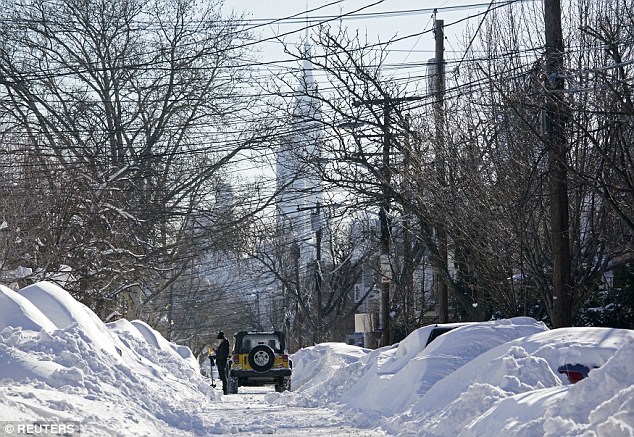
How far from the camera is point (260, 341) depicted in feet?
116

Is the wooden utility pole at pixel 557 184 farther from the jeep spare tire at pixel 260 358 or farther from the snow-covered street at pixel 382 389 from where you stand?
the jeep spare tire at pixel 260 358

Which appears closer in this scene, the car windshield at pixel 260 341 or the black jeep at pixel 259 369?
the black jeep at pixel 259 369

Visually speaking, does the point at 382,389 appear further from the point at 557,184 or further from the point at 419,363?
the point at 557,184

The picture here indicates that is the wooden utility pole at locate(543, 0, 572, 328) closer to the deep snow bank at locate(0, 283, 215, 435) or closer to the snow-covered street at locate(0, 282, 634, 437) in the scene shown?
the snow-covered street at locate(0, 282, 634, 437)

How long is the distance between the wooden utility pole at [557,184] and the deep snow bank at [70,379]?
6.90 m

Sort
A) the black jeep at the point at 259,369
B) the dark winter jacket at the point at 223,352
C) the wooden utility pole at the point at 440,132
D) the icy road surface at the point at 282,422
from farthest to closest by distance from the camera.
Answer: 1. the dark winter jacket at the point at 223,352
2. the black jeep at the point at 259,369
3. the wooden utility pole at the point at 440,132
4. the icy road surface at the point at 282,422

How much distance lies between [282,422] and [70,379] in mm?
4336

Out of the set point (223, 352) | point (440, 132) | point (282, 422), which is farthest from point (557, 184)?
point (223, 352)

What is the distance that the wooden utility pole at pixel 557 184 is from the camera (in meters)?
19.7

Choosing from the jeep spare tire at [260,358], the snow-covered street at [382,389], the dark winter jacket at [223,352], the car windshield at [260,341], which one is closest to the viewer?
the snow-covered street at [382,389]

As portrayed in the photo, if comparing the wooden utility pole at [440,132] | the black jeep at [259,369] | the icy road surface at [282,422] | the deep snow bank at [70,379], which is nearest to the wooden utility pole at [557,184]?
the icy road surface at [282,422]

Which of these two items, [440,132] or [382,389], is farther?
[440,132]

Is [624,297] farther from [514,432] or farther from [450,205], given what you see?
[514,432]

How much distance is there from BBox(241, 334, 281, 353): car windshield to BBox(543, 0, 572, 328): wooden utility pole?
1588cm
